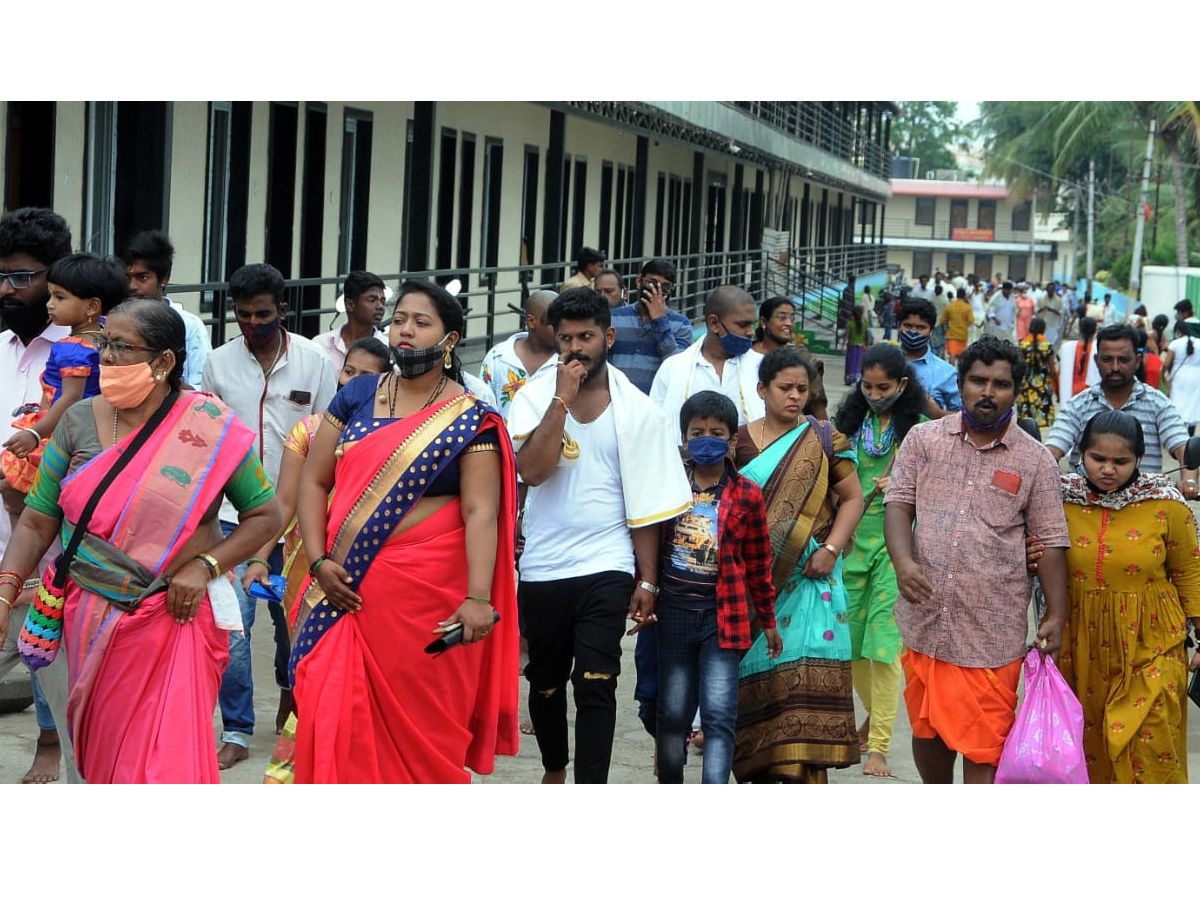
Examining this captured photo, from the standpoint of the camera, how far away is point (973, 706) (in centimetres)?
521

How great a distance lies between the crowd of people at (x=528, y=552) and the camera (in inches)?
173

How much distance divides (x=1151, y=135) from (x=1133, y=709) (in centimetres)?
3530

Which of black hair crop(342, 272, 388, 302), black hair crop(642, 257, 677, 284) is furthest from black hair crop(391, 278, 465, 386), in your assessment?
Answer: black hair crop(642, 257, 677, 284)

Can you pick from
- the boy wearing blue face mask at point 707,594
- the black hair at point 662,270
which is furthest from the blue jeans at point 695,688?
the black hair at point 662,270

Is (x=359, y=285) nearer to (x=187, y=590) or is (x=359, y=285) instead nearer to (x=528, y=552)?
(x=528, y=552)

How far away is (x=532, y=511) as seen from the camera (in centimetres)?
537

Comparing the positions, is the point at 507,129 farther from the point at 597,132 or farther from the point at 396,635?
the point at 396,635

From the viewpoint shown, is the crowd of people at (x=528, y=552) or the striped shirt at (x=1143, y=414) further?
the striped shirt at (x=1143, y=414)

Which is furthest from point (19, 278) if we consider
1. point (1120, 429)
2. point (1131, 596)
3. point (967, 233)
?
point (967, 233)

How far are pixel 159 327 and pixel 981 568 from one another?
2.52m

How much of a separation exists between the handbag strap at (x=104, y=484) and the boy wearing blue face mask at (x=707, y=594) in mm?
1738

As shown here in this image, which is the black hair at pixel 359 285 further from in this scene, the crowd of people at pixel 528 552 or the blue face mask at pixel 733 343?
the blue face mask at pixel 733 343

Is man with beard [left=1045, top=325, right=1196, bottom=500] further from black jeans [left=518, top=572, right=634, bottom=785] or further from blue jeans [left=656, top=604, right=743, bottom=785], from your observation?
black jeans [left=518, top=572, right=634, bottom=785]
